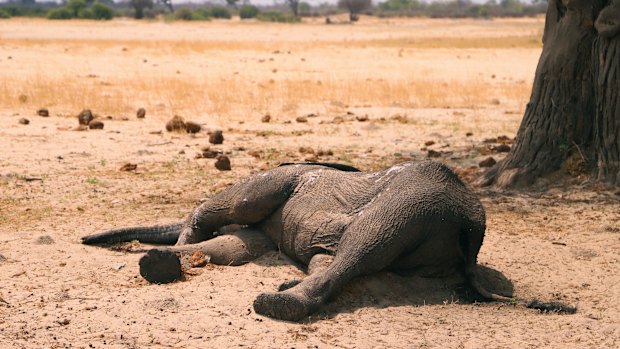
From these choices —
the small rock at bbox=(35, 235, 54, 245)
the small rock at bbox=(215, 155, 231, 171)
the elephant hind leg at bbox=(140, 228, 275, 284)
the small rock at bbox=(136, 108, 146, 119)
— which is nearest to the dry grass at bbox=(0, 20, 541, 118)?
the small rock at bbox=(136, 108, 146, 119)

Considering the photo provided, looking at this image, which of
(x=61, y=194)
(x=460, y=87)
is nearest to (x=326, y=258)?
(x=61, y=194)

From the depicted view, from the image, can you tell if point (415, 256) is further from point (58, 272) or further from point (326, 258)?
point (58, 272)

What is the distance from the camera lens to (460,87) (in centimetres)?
1956

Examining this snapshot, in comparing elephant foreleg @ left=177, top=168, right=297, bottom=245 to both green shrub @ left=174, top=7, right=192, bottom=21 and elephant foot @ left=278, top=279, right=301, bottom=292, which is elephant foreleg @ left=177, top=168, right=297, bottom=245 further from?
green shrub @ left=174, top=7, right=192, bottom=21

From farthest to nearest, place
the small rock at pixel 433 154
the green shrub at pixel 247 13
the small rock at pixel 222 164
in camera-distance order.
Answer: the green shrub at pixel 247 13, the small rock at pixel 433 154, the small rock at pixel 222 164

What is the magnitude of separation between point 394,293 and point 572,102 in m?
3.96

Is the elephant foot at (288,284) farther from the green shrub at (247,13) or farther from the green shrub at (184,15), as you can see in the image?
the green shrub at (247,13)

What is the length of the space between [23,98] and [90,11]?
152 ft

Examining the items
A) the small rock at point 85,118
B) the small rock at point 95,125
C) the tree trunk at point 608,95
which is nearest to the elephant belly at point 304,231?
the tree trunk at point 608,95

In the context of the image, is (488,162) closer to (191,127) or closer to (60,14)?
(191,127)

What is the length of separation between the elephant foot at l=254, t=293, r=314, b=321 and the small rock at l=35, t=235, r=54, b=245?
7.67 feet

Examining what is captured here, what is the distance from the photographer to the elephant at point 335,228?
496 cm

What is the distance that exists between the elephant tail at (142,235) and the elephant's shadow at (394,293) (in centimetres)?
190

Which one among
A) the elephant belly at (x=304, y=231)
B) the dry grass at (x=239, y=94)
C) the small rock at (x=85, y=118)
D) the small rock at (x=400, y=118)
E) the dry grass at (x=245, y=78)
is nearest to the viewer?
the elephant belly at (x=304, y=231)
